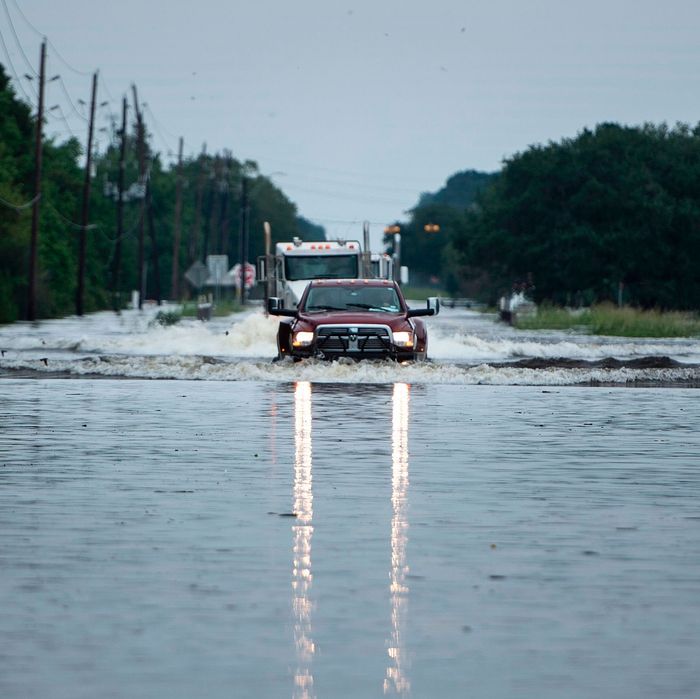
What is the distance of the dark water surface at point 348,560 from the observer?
25.6 ft

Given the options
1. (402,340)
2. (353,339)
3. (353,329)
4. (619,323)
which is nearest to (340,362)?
(353,339)

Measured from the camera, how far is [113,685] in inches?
295

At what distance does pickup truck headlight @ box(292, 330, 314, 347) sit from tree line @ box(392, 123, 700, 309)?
55593 mm

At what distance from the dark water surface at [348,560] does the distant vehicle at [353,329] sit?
9546mm

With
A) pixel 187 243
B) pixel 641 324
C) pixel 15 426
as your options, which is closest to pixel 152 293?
pixel 187 243

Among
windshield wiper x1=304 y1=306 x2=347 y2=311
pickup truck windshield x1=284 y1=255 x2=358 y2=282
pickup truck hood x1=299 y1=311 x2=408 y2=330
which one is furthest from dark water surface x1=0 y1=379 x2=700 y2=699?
pickup truck windshield x1=284 y1=255 x2=358 y2=282

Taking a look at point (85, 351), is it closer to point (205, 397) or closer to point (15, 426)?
point (205, 397)

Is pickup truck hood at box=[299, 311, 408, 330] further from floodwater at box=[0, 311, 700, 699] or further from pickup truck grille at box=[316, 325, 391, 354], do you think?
floodwater at box=[0, 311, 700, 699]

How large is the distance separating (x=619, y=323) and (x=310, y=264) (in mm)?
20445

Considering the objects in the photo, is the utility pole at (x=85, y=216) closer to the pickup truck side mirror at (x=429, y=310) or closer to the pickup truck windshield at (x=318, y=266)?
the pickup truck windshield at (x=318, y=266)

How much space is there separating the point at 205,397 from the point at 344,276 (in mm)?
18586

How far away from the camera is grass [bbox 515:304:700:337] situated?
60.1 m

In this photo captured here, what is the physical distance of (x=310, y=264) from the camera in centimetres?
4494

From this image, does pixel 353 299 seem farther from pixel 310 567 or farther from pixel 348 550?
pixel 310 567
